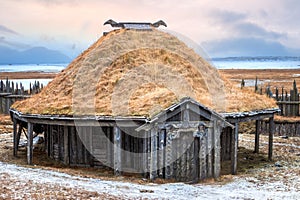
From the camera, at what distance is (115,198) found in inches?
475

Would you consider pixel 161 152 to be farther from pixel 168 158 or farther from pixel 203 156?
pixel 203 156

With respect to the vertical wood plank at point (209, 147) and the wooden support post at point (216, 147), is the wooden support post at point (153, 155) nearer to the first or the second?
the vertical wood plank at point (209, 147)

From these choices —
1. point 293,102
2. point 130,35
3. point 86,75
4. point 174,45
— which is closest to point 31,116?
point 86,75

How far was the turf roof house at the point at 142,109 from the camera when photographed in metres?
15.6

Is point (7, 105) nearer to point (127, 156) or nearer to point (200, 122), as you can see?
point (127, 156)

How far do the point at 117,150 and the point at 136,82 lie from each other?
11.4ft

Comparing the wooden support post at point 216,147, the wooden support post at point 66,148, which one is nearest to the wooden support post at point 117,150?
the wooden support post at point 66,148

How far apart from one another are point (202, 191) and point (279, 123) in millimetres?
14777

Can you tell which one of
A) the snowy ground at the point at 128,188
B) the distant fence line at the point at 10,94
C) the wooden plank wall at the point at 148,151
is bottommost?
the snowy ground at the point at 128,188

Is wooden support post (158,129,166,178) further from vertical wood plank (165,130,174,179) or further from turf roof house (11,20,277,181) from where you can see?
vertical wood plank (165,130,174,179)

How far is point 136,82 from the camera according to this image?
18.3 metres

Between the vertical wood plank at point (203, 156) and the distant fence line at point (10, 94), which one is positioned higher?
the distant fence line at point (10, 94)

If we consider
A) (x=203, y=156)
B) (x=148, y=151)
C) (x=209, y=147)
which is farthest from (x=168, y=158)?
(x=209, y=147)

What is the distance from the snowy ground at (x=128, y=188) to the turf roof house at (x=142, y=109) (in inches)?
56.4
